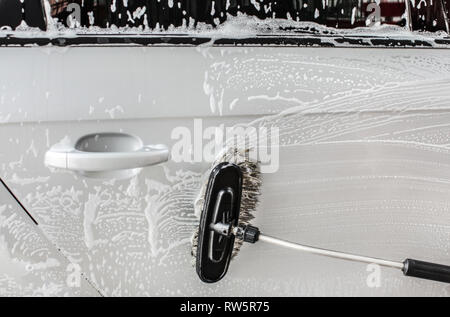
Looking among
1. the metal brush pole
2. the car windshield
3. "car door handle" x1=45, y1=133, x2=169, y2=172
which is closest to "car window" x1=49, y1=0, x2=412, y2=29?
the car windshield

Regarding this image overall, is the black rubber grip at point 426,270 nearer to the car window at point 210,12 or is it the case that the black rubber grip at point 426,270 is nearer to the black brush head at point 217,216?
the black brush head at point 217,216

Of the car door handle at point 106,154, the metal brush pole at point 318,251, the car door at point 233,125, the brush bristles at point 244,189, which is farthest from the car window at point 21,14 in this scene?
the metal brush pole at point 318,251

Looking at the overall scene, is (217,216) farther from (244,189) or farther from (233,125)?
(233,125)

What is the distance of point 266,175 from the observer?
1277 millimetres

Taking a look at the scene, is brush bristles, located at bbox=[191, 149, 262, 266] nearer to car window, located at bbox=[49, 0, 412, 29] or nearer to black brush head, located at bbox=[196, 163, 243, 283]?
black brush head, located at bbox=[196, 163, 243, 283]

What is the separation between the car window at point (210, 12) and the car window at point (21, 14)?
0.03 meters

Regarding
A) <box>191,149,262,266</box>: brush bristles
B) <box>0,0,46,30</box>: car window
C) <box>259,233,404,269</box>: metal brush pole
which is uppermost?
<box>0,0,46,30</box>: car window

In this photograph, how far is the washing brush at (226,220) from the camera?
1.24 meters

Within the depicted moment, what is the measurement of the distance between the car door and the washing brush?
3cm

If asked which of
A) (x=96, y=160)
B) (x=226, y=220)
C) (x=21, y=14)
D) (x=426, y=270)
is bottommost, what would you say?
(x=426, y=270)

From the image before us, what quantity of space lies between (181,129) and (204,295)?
1.35ft

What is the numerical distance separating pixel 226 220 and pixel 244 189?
0.08m

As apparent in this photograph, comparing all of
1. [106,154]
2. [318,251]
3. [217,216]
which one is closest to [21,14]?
[106,154]

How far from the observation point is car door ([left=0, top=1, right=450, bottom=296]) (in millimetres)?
1164
